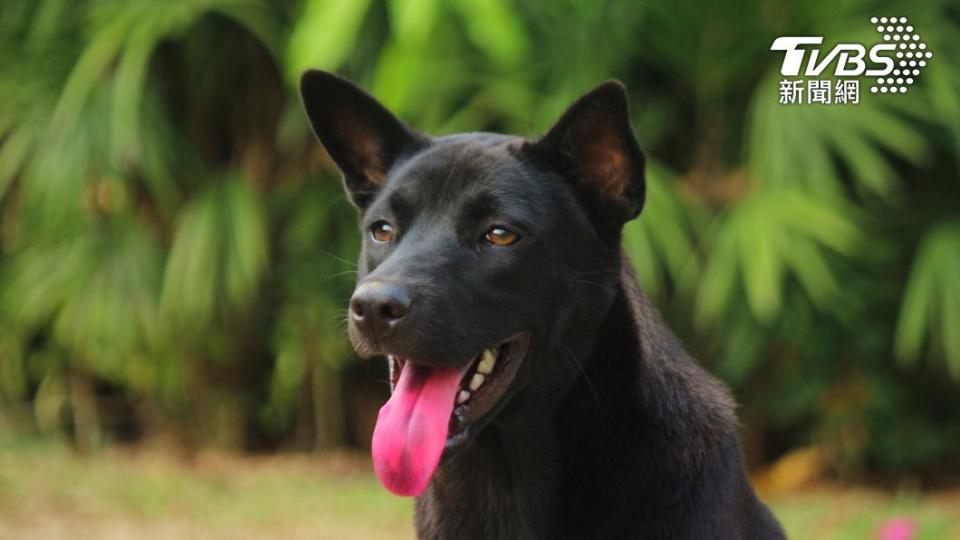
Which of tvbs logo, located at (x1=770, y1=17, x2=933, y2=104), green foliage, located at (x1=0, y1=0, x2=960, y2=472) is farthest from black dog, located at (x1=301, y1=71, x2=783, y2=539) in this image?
tvbs logo, located at (x1=770, y1=17, x2=933, y2=104)

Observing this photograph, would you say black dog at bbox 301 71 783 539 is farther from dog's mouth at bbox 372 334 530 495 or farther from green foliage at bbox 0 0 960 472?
green foliage at bbox 0 0 960 472

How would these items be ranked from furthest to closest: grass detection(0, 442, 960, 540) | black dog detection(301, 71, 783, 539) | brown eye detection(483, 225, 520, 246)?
grass detection(0, 442, 960, 540)
brown eye detection(483, 225, 520, 246)
black dog detection(301, 71, 783, 539)

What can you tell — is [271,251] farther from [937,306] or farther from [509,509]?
[509,509]

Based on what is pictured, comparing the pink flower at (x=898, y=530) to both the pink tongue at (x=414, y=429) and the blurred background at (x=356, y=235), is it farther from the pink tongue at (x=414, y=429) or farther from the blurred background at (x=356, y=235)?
the pink tongue at (x=414, y=429)

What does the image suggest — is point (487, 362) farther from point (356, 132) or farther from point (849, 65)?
point (849, 65)

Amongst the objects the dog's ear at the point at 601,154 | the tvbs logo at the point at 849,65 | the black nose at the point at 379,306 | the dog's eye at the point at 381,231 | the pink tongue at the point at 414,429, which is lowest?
the pink tongue at the point at 414,429

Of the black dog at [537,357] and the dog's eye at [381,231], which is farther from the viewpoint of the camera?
the dog's eye at [381,231]

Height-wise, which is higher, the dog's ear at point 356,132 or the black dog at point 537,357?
the dog's ear at point 356,132

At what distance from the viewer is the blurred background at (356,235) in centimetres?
554

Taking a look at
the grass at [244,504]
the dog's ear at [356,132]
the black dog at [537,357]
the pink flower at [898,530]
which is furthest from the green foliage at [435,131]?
the black dog at [537,357]

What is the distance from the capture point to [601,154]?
2750mm

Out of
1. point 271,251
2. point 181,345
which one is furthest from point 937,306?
point 181,345

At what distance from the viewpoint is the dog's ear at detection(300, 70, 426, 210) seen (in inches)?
116

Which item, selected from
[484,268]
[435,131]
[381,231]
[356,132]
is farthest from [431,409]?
[435,131]
